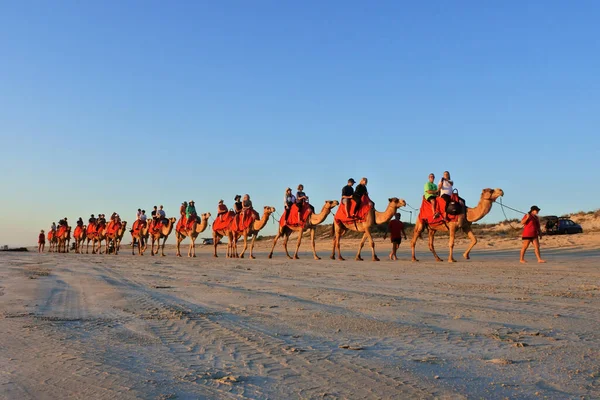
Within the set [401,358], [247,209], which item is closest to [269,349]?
[401,358]

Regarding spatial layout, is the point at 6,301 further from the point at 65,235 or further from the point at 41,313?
the point at 65,235

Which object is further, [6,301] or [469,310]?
[6,301]

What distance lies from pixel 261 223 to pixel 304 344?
66.4 ft

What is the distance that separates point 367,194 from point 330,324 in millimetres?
14672

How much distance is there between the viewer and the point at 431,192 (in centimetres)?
1806

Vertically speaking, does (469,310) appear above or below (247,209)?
below

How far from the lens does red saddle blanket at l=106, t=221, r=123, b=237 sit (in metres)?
37.6

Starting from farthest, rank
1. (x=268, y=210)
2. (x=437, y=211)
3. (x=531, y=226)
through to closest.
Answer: (x=268, y=210)
(x=437, y=211)
(x=531, y=226)

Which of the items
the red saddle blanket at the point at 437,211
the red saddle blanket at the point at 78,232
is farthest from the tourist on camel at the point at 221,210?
the red saddle blanket at the point at 78,232

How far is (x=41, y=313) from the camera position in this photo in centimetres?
631

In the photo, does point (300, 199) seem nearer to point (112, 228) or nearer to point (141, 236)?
point (141, 236)

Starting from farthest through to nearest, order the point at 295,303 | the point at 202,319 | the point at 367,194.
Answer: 1. the point at 367,194
2. the point at 295,303
3. the point at 202,319

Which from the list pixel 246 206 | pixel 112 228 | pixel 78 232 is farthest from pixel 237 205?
pixel 78 232

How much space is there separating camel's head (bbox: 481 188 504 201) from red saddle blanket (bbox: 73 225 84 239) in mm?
36005
